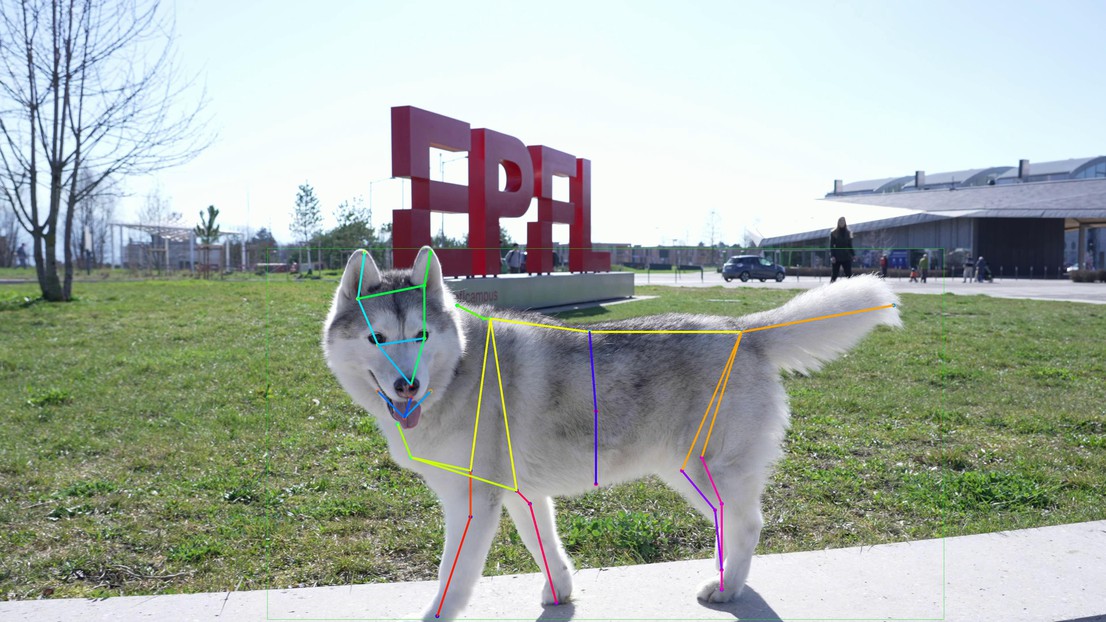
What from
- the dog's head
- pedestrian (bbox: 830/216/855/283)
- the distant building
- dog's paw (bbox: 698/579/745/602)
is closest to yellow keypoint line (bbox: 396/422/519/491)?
the dog's head

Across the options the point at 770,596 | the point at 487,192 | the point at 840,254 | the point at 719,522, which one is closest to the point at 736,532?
the point at 719,522

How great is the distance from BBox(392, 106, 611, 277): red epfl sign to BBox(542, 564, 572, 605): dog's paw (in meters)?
5.66

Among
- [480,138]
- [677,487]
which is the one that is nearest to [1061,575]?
[677,487]

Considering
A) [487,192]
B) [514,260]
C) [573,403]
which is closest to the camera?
[573,403]

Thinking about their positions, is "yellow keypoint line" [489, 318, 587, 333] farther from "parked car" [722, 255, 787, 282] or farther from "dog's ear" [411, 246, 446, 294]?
"parked car" [722, 255, 787, 282]

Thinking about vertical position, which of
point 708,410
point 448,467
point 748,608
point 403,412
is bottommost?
point 748,608

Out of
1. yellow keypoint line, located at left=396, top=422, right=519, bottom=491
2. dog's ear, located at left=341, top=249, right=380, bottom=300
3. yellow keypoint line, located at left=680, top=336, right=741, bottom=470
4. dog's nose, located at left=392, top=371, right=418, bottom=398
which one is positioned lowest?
yellow keypoint line, located at left=396, top=422, right=519, bottom=491

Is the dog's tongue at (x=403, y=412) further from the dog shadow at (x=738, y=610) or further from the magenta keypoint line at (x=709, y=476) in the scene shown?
the magenta keypoint line at (x=709, y=476)

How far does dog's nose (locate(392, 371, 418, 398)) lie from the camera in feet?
10.1

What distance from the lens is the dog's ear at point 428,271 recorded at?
134 inches

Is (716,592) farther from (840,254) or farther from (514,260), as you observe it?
(514,260)

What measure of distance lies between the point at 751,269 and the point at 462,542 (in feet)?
8.59

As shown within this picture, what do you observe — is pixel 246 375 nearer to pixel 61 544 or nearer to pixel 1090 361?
pixel 61 544

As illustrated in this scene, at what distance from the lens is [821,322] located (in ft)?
13.0
